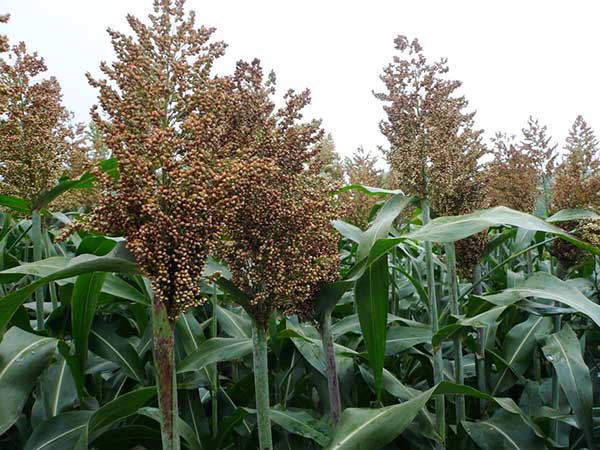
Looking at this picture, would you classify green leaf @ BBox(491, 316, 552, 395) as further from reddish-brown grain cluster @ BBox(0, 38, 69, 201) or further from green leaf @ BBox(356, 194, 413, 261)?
reddish-brown grain cluster @ BBox(0, 38, 69, 201)

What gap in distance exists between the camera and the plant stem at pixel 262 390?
74.7 inches

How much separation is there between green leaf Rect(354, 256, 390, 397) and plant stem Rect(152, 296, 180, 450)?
31.4 inches

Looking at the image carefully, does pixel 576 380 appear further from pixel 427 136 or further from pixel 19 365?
pixel 19 365

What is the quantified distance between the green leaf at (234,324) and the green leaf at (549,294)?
1.33 meters

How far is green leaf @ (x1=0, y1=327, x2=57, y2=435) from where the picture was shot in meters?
2.07

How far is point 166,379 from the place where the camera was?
1.64 metres

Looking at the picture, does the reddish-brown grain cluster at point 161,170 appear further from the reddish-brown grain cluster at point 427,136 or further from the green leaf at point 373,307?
the reddish-brown grain cluster at point 427,136

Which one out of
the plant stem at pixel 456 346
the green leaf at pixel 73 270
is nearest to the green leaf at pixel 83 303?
the green leaf at pixel 73 270

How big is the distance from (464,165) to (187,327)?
1.78 m

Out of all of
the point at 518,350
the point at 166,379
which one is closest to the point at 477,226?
the point at 166,379

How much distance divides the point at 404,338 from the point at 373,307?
723mm

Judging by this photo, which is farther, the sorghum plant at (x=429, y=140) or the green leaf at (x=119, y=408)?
the sorghum plant at (x=429, y=140)

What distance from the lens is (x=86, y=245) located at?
2506 millimetres

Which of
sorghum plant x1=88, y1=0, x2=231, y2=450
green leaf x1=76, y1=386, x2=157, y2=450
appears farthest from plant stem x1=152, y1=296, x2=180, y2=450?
green leaf x1=76, y1=386, x2=157, y2=450
